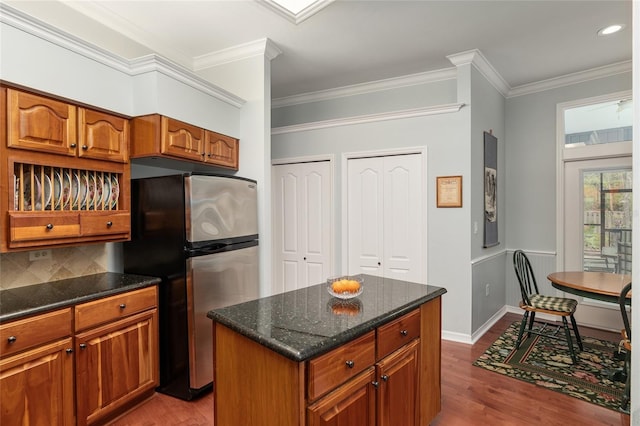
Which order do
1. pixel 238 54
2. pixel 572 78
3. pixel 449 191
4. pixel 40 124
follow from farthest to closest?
pixel 572 78
pixel 449 191
pixel 238 54
pixel 40 124

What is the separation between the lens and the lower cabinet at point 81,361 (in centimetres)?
177

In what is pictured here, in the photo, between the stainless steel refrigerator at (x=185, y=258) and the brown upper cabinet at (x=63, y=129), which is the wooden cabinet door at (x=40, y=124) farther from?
the stainless steel refrigerator at (x=185, y=258)

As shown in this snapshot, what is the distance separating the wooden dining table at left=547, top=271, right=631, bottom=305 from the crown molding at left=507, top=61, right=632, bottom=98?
2.34m

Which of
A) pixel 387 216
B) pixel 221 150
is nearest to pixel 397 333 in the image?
pixel 221 150

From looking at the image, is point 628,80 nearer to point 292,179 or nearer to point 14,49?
point 292,179

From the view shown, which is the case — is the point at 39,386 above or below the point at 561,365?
above

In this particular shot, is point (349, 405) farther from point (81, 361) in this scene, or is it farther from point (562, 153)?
point (562, 153)

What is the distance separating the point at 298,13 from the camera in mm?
2912

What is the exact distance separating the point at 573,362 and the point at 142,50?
468cm

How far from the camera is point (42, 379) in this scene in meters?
1.88

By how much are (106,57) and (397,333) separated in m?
2.63

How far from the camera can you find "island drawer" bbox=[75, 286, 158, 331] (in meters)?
2.08

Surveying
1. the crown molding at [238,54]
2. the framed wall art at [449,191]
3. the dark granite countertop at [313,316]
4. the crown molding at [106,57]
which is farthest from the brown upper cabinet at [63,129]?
the framed wall art at [449,191]

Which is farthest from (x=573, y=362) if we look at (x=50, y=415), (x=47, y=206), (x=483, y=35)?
(x=47, y=206)
